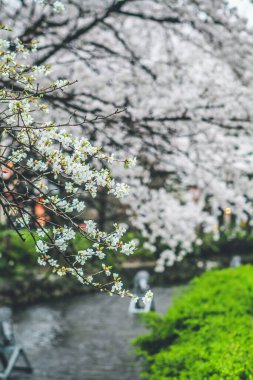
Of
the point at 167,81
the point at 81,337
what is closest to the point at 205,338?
the point at 167,81

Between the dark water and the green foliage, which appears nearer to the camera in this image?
the green foliage

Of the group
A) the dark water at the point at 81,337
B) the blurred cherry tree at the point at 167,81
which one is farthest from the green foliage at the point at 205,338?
the blurred cherry tree at the point at 167,81

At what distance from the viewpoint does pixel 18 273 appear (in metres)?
16.9

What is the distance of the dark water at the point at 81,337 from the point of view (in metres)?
9.31

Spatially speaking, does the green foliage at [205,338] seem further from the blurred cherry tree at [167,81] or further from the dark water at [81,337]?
the blurred cherry tree at [167,81]

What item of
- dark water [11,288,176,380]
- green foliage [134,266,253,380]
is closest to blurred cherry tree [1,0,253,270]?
green foliage [134,266,253,380]

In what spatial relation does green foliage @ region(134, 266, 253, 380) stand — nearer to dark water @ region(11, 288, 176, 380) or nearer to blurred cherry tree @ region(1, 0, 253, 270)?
dark water @ region(11, 288, 176, 380)

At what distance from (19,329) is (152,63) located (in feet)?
26.2

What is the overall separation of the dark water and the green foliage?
0.67 meters

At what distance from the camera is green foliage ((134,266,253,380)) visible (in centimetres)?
434

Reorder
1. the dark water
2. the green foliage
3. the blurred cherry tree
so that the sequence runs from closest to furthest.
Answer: the green foliage
the blurred cherry tree
the dark water

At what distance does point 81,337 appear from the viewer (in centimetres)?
1209

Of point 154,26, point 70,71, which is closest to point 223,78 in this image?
point 154,26

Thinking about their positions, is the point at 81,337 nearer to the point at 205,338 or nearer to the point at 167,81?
the point at 167,81
